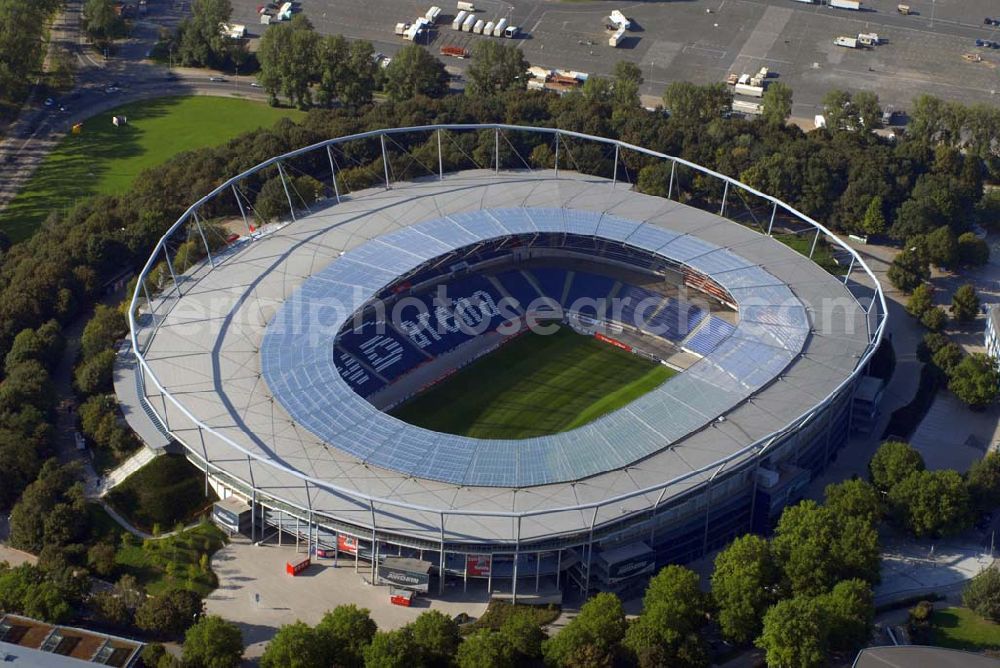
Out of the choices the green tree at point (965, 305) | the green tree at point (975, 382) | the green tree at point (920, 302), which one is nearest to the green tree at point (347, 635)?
the green tree at point (975, 382)

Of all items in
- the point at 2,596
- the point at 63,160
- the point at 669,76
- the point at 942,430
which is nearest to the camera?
the point at 2,596

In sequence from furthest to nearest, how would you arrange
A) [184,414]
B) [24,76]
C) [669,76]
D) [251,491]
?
1. [669,76]
2. [24,76]
3. [184,414]
4. [251,491]

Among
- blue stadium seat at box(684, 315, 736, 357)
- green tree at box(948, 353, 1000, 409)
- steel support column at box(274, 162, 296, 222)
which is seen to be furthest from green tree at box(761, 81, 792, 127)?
steel support column at box(274, 162, 296, 222)

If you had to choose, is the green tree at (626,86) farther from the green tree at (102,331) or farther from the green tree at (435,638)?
the green tree at (435,638)

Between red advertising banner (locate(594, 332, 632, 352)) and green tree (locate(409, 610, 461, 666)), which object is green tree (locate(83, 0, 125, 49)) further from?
green tree (locate(409, 610, 461, 666))

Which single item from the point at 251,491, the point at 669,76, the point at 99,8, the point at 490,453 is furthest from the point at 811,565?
the point at 99,8

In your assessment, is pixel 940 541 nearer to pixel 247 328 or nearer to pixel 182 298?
pixel 247 328
